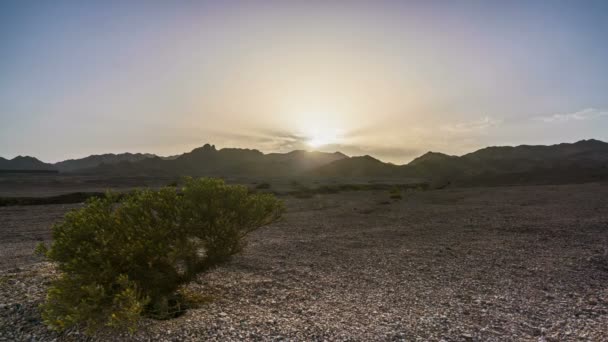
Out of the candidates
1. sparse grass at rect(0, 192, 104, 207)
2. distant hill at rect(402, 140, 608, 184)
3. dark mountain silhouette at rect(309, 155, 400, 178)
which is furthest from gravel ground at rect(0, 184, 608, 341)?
dark mountain silhouette at rect(309, 155, 400, 178)

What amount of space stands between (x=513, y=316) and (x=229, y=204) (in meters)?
8.49

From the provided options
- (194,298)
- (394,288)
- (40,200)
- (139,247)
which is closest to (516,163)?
(40,200)

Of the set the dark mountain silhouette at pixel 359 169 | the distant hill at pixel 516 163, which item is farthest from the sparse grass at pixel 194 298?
the dark mountain silhouette at pixel 359 169

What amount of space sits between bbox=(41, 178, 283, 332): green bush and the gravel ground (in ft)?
2.84

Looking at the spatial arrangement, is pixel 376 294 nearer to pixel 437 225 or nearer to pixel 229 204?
pixel 229 204

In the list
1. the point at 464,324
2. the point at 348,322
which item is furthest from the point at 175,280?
the point at 464,324

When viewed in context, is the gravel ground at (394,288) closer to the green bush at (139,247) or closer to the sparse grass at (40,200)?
the green bush at (139,247)

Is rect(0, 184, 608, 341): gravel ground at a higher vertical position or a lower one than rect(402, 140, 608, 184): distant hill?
lower

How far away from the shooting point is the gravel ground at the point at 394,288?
29.0 ft

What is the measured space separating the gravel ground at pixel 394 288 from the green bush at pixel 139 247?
Answer: 0.87m

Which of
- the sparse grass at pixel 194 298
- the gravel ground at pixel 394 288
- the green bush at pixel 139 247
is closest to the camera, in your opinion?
the green bush at pixel 139 247

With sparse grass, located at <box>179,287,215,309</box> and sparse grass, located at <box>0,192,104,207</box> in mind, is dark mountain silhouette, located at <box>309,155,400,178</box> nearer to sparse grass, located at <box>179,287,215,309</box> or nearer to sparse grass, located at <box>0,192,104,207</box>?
sparse grass, located at <box>0,192,104,207</box>

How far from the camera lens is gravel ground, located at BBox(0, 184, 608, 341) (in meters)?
8.84

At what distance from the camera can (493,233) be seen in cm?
2239
